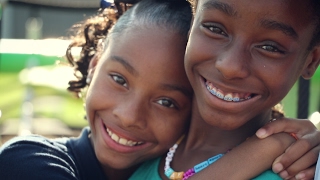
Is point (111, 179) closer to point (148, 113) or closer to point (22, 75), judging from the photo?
point (148, 113)

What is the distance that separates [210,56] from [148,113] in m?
0.37

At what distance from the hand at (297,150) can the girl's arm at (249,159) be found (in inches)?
0.7

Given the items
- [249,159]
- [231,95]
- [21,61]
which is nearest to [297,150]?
[249,159]

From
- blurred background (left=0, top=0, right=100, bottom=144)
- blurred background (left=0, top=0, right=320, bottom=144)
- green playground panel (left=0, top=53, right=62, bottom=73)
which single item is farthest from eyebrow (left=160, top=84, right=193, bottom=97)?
green playground panel (left=0, top=53, right=62, bottom=73)

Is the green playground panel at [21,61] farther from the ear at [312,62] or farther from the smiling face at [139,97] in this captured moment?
the ear at [312,62]

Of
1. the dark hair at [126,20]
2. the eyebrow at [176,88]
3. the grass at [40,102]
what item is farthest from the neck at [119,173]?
the grass at [40,102]

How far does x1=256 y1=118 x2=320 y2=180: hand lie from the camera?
1.82 meters

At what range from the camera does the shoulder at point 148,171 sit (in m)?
2.17

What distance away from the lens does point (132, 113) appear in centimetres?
207

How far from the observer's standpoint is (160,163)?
2219mm

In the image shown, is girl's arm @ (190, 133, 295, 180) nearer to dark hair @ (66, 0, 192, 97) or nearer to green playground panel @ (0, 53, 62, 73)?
dark hair @ (66, 0, 192, 97)

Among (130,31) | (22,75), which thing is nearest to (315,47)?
(130,31)

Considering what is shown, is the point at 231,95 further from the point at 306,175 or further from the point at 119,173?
the point at 119,173

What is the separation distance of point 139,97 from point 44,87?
11.2ft
